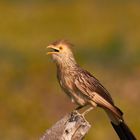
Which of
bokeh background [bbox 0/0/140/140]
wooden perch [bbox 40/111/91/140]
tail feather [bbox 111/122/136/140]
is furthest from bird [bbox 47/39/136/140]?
wooden perch [bbox 40/111/91/140]

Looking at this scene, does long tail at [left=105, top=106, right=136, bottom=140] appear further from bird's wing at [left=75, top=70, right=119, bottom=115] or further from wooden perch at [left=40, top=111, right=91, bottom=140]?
wooden perch at [left=40, top=111, right=91, bottom=140]

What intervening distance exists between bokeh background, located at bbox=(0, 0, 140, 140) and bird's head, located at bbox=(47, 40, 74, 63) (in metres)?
0.23

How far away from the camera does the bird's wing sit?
11594 mm

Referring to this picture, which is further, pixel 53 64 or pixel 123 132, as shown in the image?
pixel 53 64

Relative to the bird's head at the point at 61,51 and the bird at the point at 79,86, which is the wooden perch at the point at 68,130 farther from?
the bird's head at the point at 61,51

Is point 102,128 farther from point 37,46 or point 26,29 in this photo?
point 26,29

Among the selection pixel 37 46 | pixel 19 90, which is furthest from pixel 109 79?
pixel 37 46

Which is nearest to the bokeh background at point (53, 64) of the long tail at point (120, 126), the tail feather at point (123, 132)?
the long tail at point (120, 126)

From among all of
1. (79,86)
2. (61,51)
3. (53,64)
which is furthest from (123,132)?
(53,64)

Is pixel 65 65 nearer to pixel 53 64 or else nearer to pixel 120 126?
pixel 120 126

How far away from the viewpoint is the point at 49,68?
26156mm

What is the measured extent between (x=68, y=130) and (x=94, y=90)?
1718 mm

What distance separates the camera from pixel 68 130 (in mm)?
10211

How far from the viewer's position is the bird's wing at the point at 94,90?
11.6 meters
